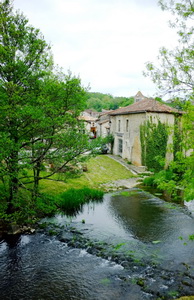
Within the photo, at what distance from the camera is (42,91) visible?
9633mm

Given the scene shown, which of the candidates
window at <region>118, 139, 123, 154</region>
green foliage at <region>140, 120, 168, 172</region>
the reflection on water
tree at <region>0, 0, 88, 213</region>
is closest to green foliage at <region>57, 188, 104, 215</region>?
the reflection on water

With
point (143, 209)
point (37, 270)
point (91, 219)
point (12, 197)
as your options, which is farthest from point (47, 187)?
point (37, 270)

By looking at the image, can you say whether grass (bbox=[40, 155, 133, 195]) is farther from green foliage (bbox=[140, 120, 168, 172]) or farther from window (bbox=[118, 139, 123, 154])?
green foliage (bbox=[140, 120, 168, 172])

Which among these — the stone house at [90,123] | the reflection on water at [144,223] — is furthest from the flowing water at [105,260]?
the stone house at [90,123]

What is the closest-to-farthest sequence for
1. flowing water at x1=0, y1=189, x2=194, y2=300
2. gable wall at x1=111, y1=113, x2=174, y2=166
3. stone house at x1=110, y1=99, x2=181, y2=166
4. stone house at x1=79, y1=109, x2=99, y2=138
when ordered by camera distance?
flowing water at x1=0, y1=189, x2=194, y2=300, stone house at x1=79, y1=109, x2=99, y2=138, stone house at x1=110, y1=99, x2=181, y2=166, gable wall at x1=111, y1=113, x2=174, y2=166

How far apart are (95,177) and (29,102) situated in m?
12.6

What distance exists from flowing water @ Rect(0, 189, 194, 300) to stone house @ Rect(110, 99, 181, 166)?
12.8 m

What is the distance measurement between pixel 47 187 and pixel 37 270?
804 centimetres

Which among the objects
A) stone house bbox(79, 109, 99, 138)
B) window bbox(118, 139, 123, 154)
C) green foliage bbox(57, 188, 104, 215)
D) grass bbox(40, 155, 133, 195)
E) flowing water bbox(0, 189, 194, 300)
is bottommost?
flowing water bbox(0, 189, 194, 300)

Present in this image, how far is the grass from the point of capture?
16.2m

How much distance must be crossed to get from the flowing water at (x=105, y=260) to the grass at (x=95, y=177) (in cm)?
352

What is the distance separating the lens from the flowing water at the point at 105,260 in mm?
7188

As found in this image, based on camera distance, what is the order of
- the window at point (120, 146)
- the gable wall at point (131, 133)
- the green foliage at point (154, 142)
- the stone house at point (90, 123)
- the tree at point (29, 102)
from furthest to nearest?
the window at point (120, 146), the gable wall at point (131, 133), the green foliage at point (154, 142), the stone house at point (90, 123), the tree at point (29, 102)

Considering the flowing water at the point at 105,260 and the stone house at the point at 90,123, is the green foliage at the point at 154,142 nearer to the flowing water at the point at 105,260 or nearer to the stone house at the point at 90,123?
the stone house at the point at 90,123
